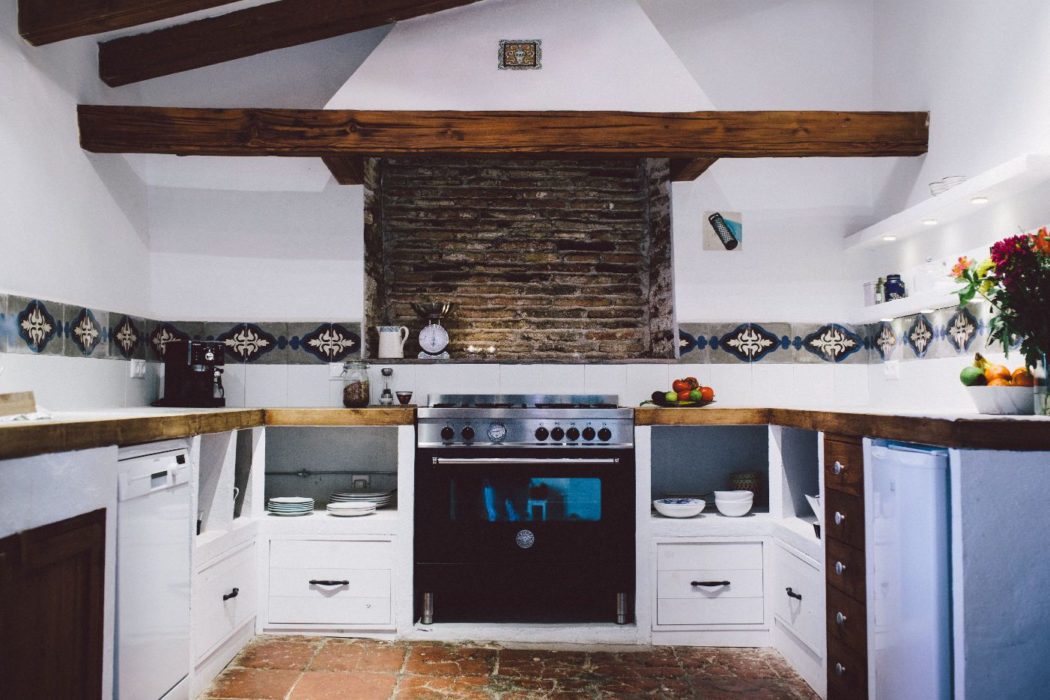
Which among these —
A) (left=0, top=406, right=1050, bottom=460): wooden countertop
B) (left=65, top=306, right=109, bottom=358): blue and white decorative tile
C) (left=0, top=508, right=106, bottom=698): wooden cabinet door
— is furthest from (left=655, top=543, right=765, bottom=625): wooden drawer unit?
Result: (left=65, top=306, right=109, bottom=358): blue and white decorative tile

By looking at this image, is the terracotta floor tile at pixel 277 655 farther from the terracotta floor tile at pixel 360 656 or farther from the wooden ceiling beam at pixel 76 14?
the wooden ceiling beam at pixel 76 14

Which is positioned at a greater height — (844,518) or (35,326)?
(35,326)

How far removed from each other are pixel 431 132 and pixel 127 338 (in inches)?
71.7

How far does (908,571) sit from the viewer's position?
6.69 feet

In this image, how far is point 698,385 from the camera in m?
3.80

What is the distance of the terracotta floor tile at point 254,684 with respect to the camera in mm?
2727

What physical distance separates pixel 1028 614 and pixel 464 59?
10.5 ft

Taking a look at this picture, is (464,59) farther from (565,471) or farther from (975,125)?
(975,125)

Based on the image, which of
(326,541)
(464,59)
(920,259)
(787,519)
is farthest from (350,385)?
(920,259)

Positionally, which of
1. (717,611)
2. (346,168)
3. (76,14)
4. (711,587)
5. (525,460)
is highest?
(76,14)

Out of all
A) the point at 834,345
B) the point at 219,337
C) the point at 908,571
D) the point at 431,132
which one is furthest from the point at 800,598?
the point at 219,337

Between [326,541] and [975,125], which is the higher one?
[975,125]

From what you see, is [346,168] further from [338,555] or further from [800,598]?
[800,598]

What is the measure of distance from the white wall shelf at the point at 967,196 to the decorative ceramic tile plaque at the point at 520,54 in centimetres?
187
